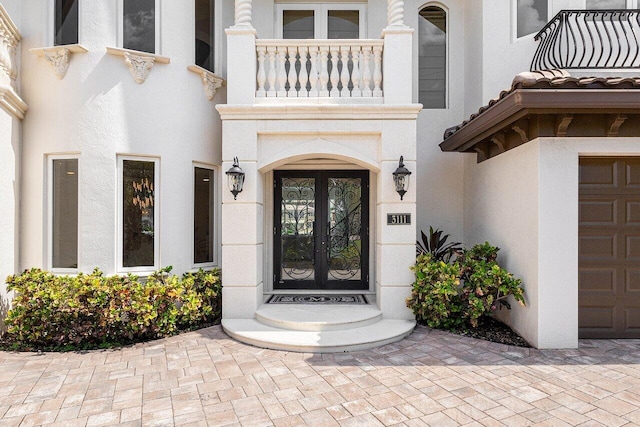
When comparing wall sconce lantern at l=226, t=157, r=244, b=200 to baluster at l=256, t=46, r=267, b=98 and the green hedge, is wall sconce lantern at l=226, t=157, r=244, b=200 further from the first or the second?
the green hedge

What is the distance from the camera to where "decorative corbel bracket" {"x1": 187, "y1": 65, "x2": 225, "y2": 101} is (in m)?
6.59

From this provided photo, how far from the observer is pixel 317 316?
232 inches

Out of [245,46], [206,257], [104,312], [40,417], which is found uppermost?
[245,46]

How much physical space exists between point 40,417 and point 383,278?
4836 millimetres

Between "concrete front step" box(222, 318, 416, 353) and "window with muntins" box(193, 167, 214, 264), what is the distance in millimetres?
1583

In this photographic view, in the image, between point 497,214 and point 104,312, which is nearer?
point 104,312

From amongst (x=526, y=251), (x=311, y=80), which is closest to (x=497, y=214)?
(x=526, y=251)

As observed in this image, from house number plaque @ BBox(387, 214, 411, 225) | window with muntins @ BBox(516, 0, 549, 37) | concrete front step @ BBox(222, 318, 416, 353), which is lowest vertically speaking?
concrete front step @ BBox(222, 318, 416, 353)

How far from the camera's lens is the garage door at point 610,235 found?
5379 millimetres

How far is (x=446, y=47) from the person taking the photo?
26.6 feet

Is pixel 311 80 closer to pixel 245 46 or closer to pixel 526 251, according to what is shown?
pixel 245 46

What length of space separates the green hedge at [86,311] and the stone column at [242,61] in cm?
349

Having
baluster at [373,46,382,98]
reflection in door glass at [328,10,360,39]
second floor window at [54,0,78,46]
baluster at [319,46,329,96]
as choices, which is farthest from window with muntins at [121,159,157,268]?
reflection in door glass at [328,10,360,39]

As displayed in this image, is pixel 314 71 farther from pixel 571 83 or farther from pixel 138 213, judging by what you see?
pixel 138 213
